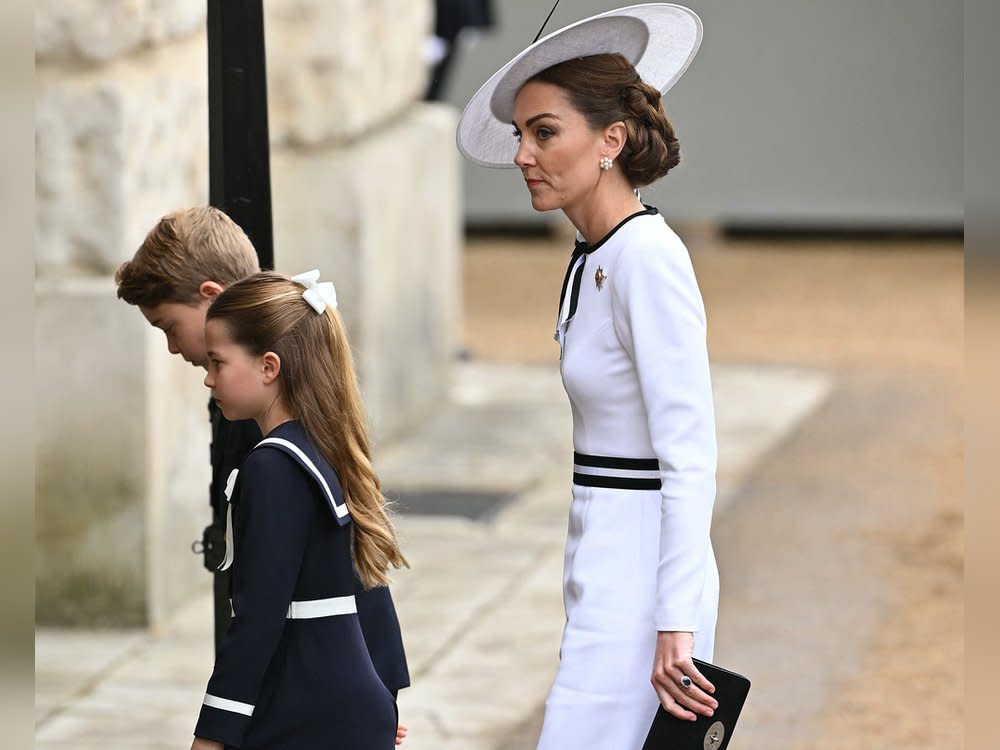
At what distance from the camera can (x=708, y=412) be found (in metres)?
2.32

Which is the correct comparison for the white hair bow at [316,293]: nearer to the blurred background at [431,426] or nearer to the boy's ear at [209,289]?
the boy's ear at [209,289]

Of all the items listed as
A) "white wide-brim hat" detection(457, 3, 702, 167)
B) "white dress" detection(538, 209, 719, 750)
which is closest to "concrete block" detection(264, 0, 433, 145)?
"white wide-brim hat" detection(457, 3, 702, 167)

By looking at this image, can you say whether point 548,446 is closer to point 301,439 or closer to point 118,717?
point 118,717

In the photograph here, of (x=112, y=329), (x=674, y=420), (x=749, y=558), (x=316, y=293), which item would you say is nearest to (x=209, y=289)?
(x=316, y=293)

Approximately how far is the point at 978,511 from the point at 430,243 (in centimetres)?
641

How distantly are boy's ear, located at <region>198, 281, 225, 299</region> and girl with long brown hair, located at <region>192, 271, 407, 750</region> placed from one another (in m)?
0.23

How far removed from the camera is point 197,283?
2.64 m

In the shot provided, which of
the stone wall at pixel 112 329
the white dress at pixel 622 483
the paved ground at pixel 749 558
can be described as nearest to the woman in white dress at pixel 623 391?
the white dress at pixel 622 483

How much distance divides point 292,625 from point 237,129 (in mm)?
888

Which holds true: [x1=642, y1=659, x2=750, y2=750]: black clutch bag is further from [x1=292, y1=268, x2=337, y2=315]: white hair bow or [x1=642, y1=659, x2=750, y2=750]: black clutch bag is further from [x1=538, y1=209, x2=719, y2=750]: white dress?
[x1=292, y1=268, x2=337, y2=315]: white hair bow

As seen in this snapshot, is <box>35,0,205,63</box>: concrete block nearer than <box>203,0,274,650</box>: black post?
No

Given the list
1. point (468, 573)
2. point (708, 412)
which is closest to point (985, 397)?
point (708, 412)

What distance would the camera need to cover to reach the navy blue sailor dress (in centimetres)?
229

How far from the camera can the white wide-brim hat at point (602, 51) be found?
238cm
